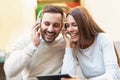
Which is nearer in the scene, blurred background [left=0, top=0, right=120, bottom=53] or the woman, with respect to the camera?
the woman

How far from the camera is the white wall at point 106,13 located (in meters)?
2.79

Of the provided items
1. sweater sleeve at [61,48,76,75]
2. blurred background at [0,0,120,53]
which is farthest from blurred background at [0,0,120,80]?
sweater sleeve at [61,48,76,75]

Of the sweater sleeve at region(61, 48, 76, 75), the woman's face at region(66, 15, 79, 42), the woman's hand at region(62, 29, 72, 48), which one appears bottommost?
the sweater sleeve at region(61, 48, 76, 75)

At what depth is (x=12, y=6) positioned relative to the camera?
2.70 metres

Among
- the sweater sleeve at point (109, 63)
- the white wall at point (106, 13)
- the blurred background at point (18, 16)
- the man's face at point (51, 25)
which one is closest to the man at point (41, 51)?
the man's face at point (51, 25)

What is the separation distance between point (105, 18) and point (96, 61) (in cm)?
127

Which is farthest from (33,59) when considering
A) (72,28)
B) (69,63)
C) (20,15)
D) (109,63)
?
(20,15)

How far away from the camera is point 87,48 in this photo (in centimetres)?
168

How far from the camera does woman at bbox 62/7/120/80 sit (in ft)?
5.18

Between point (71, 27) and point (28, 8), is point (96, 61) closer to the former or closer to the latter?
point (71, 27)

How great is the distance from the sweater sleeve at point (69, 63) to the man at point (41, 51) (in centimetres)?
8

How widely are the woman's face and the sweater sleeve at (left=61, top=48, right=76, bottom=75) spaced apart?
11cm

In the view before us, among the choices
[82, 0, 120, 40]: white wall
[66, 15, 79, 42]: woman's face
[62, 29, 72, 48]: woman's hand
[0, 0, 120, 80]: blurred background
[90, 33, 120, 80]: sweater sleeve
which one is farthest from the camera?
[82, 0, 120, 40]: white wall

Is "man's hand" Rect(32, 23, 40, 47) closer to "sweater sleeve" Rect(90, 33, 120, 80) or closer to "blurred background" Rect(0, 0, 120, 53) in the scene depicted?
"sweater sleeve" Rect(90, 33, 120, 80)
